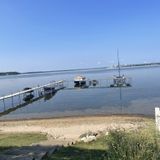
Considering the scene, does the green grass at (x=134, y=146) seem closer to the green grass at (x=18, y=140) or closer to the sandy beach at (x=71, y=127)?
the green grass at (x=18, y=140)

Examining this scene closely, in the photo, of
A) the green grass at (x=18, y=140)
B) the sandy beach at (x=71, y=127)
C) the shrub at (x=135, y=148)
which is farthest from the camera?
the sandy beach at (x=71, y=127)

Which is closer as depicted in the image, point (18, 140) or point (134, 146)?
point (134, 146)

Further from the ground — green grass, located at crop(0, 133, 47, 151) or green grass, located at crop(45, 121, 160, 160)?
green grass, located at crop(45, 121, 160, 160)

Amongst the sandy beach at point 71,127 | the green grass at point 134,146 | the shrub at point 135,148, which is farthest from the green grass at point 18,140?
the shrub at point 135,148

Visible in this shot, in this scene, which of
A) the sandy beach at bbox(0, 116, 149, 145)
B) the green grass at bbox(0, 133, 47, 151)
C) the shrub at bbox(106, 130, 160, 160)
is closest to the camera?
the shrub at bbox(106, 130, 160, 160)

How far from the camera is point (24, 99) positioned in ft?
164

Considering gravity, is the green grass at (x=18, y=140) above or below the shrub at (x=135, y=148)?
below

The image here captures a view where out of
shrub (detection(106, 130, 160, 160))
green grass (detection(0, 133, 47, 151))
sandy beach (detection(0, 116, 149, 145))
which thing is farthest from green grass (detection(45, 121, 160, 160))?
sandy beach (detection(0, 116, 149, 145))

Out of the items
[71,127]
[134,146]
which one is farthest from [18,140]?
[134,146]

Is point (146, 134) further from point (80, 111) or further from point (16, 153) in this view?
point (80, 111)

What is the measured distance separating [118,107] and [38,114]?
7196 mm

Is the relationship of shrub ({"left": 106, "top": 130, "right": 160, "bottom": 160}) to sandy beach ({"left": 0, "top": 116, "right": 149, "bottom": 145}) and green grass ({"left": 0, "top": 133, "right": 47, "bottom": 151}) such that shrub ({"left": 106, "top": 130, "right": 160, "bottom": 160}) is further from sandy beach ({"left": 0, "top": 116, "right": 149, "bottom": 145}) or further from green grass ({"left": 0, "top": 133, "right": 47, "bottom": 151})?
sandy beach ({"left": 0, "top": 116, "right": 149, "bottom": 145})

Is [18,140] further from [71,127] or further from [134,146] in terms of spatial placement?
[134,146]

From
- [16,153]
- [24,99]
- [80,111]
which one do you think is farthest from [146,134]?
[24,99]
